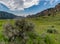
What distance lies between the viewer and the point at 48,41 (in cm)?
1123

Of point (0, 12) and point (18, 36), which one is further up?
point (0, 12)

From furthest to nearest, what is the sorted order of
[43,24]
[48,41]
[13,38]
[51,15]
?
[51,15] < [43,24] < [48,41] < [13,38]

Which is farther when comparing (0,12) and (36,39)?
(0,12)

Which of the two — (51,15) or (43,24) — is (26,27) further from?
(51,15)

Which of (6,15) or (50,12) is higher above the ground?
(50,12)

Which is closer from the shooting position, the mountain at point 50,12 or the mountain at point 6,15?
the mountain at point 6,15

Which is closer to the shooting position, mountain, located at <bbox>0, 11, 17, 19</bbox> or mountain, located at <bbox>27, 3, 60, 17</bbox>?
mountain, located at <bbox>0, 11, 17, 19</bbox>

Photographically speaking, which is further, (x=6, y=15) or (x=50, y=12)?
(x=50, y=12)

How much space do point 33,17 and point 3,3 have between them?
218 centimetres

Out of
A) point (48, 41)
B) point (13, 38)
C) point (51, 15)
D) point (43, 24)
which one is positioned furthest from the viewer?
point (51, 15)

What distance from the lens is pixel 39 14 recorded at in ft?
57.8

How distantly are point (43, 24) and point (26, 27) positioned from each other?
6.31 meters

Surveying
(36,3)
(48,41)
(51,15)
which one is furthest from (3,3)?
(48,41)

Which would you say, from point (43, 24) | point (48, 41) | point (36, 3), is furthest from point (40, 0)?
point (48, 41)
